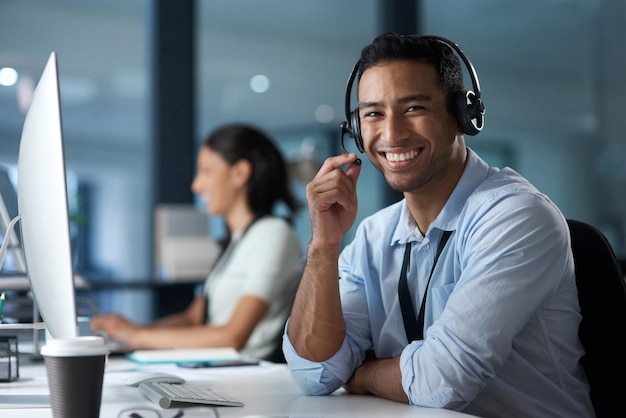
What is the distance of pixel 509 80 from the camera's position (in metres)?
5.27

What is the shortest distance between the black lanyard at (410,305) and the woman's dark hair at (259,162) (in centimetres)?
163

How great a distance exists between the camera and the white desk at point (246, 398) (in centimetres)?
151

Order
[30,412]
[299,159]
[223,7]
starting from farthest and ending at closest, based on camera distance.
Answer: [223,7] < [299,159] < [30,412]

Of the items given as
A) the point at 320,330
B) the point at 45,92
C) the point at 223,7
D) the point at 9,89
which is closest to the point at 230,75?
the point at 223,7

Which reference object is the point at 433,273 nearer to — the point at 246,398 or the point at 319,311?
the point at 319,311

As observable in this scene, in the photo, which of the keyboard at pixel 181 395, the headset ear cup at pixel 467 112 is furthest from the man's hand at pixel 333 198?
the keyboard at pixel 181 395

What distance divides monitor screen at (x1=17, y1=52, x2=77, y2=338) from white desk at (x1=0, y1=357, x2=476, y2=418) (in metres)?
0.28

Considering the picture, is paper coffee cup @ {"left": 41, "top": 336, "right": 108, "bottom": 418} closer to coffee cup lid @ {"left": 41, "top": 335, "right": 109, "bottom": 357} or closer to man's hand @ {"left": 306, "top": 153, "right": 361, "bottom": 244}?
coffee cup lid @ {"left": 41, "top": 335, "right": 109, "bottom": 357}

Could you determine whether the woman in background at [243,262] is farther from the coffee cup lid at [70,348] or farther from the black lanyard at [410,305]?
the coffee cup lid at [70,348]

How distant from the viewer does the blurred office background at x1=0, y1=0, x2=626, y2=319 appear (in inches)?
179

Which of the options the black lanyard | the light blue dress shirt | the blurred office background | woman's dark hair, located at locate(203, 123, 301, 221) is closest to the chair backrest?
the light blue dress shirt

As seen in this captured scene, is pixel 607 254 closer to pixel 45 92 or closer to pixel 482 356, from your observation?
pixel 482 356

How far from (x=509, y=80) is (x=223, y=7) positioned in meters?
1.72

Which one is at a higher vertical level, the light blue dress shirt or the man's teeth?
the man's teeth
